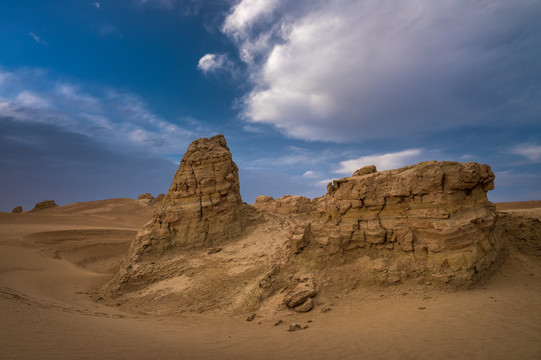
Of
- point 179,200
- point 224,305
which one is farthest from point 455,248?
point 179,200

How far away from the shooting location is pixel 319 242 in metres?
11.5

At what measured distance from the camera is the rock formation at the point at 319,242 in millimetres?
9320

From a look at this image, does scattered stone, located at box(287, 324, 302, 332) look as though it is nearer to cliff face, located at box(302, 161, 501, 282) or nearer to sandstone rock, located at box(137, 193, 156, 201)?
cliff face, located at box(302, 161, 501, 282)

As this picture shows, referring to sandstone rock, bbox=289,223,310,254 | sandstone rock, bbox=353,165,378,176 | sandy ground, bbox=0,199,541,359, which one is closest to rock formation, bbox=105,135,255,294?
sandy ground, bbox=0,199,541,359

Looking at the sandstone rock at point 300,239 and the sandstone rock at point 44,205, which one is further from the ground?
the sandstone rock at point 44,205

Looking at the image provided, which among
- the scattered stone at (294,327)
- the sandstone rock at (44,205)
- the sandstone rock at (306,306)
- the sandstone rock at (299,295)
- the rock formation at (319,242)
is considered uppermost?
the sandstone rock at (44,205)

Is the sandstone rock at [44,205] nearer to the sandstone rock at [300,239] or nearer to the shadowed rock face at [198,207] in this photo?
the shadowed rock face at [198,207]

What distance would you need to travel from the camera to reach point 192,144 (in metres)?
16.9

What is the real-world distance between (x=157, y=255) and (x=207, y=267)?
331cm

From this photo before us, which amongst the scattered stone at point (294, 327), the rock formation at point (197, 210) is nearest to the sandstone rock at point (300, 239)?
the scattered stone at point (294, 327)

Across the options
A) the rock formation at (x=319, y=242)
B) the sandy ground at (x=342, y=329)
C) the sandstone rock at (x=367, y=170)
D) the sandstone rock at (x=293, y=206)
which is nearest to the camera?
the sandy ground at (x=342, y=329)

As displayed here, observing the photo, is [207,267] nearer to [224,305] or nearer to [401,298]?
[224,305]

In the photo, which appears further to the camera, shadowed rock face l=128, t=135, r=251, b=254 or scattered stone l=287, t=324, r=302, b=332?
shadowed rock face l=128, t=135, r=251, b=254

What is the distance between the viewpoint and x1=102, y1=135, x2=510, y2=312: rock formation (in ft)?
30.6
